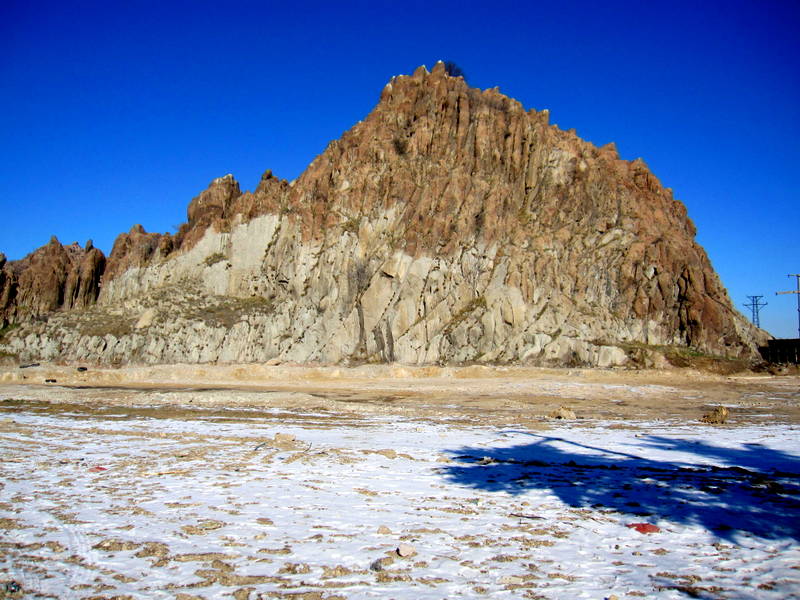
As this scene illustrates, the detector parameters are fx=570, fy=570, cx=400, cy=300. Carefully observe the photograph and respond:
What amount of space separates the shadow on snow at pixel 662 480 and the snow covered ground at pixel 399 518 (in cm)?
5

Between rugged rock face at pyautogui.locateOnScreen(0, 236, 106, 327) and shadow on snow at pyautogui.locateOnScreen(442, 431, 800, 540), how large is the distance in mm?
90517

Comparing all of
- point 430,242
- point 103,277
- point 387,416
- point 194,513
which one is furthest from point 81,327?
point 194,513

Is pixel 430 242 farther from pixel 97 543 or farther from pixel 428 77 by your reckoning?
pixel 97 543

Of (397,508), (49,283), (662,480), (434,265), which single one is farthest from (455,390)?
(49,283)

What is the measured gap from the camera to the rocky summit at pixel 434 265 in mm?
56031

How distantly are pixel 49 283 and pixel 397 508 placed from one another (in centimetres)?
9575

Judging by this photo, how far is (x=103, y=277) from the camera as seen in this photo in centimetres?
9169

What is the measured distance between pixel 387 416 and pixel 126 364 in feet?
161

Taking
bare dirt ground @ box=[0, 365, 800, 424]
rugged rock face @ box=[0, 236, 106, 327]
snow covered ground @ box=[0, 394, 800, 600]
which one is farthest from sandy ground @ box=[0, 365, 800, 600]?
rugged rock face @ box=[0, 236, 106, 327]

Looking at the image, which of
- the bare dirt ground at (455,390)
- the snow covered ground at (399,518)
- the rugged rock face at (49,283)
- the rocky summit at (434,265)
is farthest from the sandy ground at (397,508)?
the rugged rock face at (49,283)

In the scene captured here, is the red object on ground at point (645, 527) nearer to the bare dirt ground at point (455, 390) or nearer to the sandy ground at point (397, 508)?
the sandy ground at point (397, 508)

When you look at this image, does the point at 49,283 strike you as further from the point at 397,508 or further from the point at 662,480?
the point at 662,480

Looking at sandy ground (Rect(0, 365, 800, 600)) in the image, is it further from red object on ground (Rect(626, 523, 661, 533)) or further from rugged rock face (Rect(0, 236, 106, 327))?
rugged rock face (Rect(0, 236, 106, 327))

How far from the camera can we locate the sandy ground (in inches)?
247
